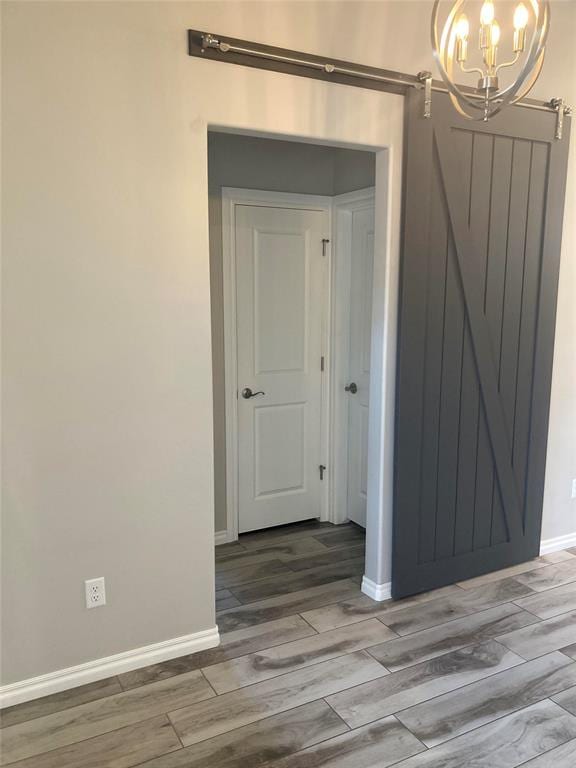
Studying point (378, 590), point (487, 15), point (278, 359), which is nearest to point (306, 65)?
point (487, 15)

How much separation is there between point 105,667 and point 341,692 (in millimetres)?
968

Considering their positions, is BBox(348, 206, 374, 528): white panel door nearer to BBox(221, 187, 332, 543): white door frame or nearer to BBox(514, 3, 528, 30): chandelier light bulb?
BBox(221, 187, 332, 543): white door frame

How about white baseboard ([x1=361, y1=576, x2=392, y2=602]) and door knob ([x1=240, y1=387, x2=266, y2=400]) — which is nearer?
white baseboard ([x1=361, y1=576, x2=392, y2=602])

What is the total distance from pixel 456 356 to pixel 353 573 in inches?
53.0

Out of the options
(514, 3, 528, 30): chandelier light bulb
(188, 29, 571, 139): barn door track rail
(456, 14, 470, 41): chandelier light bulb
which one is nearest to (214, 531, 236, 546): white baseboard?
(188, 29, 571, 139): barn door track rail

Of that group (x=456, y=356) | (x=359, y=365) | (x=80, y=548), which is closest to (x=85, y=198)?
(x=80, y=548)

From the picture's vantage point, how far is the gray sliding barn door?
2.90 m

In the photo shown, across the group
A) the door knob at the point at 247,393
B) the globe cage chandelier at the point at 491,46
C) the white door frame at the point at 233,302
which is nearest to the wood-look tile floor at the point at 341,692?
the white door frame at the point at 233,302

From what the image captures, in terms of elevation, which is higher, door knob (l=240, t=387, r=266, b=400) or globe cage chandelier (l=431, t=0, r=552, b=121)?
globe cage chandelier (l=431, t=0, r=552, b=121)

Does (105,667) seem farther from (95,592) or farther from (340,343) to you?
(340,343)

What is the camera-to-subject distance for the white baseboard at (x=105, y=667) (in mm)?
2357

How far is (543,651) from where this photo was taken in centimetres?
273

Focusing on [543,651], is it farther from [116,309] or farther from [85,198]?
[85,198]

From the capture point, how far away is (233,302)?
12.0 ft
